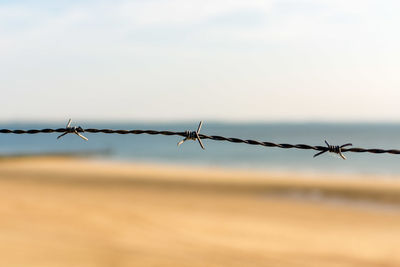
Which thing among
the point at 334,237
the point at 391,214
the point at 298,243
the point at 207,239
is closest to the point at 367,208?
the point at 391,214

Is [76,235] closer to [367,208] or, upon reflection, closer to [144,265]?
[144,265]

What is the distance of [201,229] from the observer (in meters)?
10.2

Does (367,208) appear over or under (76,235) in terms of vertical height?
over

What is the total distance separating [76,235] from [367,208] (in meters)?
9.65

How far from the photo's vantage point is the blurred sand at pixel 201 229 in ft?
24.6

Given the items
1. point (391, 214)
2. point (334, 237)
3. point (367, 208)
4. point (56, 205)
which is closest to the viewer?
point (334, 237)

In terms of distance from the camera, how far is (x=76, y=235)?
862 cm

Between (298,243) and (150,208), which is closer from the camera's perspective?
(298,243)

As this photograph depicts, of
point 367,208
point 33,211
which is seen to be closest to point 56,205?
point 33,211

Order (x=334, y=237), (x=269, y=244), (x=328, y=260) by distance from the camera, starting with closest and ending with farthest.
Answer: (x=328, y=260) → (x=269, y=244) → (x=334, y=237)

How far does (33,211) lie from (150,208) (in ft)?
10.7

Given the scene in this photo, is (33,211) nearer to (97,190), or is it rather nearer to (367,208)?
(97,190)

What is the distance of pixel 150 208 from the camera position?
41.8ft

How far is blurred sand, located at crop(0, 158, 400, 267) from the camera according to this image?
751 centimetres
